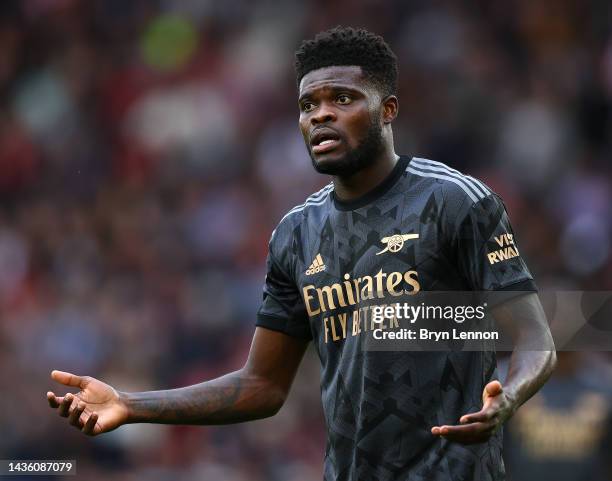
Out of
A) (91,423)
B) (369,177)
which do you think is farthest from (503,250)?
(91,423)

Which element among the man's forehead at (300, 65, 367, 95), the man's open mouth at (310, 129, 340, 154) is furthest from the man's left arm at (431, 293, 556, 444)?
the man's forehead at (300, 65, 367, 95)

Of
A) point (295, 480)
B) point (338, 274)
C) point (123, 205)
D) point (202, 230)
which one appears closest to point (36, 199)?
point (123, 205)

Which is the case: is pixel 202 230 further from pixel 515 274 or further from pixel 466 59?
pixel 515 274

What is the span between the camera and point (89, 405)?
445 centimetres

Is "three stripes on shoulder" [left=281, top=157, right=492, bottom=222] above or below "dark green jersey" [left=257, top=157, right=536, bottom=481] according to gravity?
above

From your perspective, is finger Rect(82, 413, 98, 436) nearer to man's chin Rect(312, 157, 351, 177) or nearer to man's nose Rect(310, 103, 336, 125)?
man's chin Rect(312, 157, 351, 177)

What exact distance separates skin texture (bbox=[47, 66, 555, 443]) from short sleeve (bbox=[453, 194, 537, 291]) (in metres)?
0.08

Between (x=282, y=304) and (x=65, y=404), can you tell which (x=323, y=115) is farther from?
(x=65, y=404)

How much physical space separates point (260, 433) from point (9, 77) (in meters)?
5.57

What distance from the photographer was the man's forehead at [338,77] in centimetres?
466

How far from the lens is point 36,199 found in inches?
486

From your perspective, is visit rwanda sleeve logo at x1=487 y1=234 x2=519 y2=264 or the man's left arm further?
visit rwanda sleeve logo at x1=487 y1=234 x2=519 y2=264

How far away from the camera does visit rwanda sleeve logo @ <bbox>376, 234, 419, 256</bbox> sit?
444cm

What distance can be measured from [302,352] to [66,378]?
1047mm
